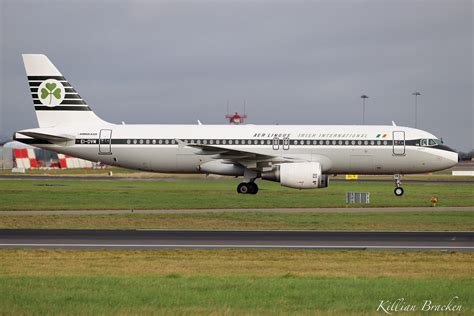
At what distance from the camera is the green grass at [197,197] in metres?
37.9

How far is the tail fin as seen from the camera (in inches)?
1740

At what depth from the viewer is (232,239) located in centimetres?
2350

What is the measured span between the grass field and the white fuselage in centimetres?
2279

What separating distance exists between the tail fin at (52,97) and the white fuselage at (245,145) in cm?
68

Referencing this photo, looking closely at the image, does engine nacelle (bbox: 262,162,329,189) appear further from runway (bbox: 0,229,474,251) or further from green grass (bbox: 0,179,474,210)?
runway (bbox: 0,229,474,251)

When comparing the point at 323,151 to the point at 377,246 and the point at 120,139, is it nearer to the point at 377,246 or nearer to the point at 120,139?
the point at 120,139

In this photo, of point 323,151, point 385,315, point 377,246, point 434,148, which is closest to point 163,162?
point 323,151

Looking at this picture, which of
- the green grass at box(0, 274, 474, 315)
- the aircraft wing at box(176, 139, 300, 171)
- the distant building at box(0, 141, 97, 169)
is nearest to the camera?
the green grass at box(0, 274, 474, 315)

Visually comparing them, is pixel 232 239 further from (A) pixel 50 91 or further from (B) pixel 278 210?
(A) pixel 50 91

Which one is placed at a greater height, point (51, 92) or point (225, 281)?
point (51, 92)

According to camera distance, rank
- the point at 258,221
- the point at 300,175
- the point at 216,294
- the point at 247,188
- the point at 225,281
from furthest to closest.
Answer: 1. the point at 247,188
2. the point at 300,175
3. the point at 258,221
4. the point at 225,281
5. the point at 216,294

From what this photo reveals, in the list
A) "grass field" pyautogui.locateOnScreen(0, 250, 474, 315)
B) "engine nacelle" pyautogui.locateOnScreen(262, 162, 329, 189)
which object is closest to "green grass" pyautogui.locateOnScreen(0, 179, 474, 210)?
"engine nacelle" pyautogui.locateOnScreen(262, 162, 329, 189)

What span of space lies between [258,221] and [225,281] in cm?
1483

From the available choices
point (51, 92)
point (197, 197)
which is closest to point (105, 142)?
point (51, 92)
